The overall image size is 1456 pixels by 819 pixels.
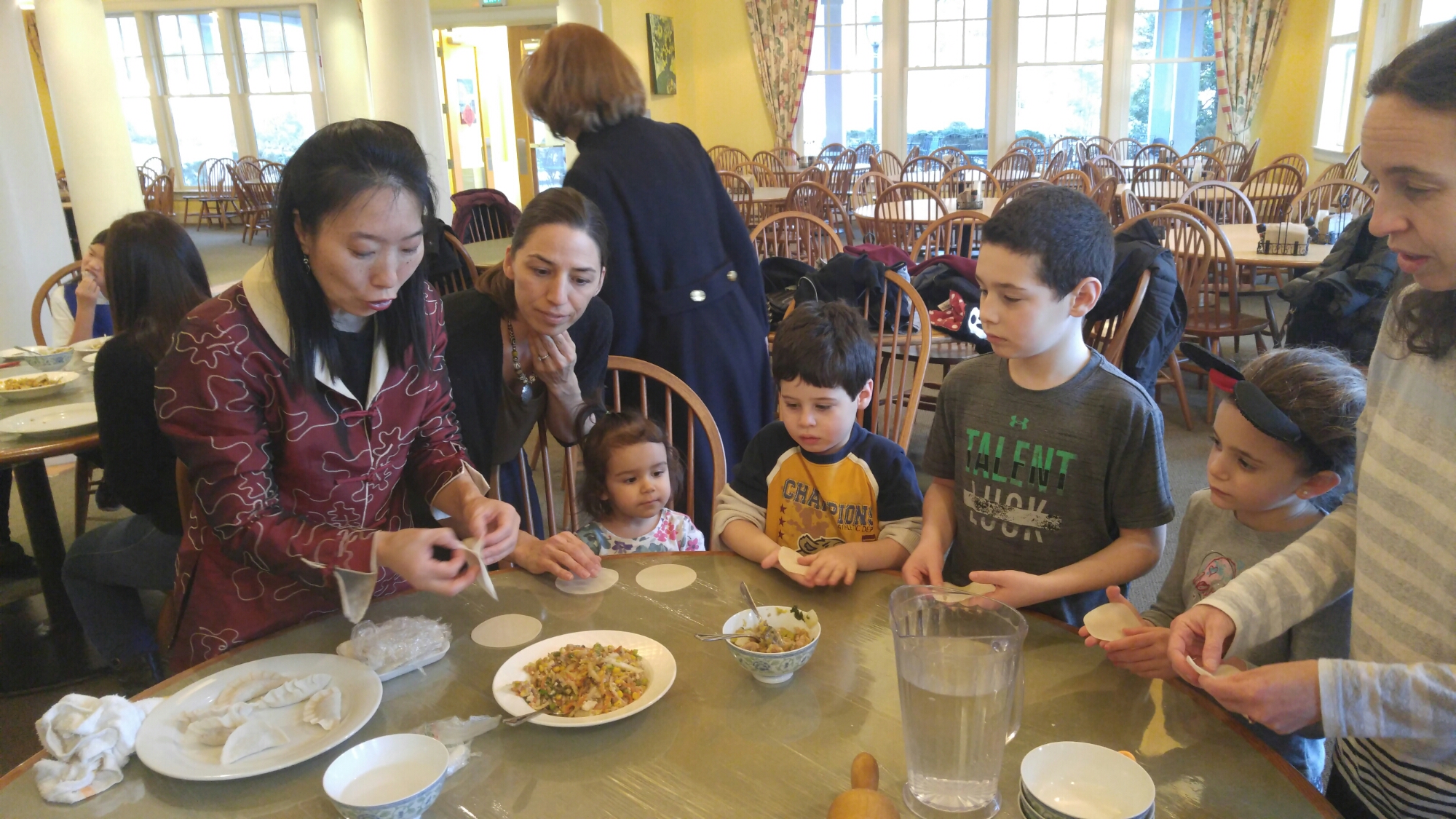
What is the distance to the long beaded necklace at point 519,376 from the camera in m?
1.82

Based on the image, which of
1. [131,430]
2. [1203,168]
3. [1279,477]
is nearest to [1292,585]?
[1279,477]

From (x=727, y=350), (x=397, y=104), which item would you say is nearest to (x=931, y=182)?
(x=397, y=104)

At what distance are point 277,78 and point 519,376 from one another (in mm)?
12230

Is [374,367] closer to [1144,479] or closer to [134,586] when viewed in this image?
[1144,479]

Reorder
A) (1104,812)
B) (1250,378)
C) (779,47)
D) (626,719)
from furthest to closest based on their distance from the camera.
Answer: (779,47) < (1250,378) < (626,719) < (1104,812)

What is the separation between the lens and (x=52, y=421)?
218 centimetres

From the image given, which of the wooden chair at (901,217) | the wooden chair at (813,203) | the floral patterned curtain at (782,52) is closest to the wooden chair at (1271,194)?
the wooden chair at (901,217)

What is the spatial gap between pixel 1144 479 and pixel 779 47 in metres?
8.98

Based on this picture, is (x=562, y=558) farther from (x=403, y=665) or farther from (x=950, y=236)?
(x=950, y=236)

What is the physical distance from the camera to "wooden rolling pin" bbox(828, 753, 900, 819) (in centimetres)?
75

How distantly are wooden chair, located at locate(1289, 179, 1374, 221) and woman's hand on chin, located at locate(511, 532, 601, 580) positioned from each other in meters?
4.89

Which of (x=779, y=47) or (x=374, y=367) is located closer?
(x=374, y=367)

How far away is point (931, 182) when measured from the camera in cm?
779

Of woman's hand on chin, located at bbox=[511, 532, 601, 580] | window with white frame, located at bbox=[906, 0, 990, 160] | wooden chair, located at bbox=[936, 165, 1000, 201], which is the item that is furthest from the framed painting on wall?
woman's hand on chin, located at bbox=[511, 532, 601, 580]
